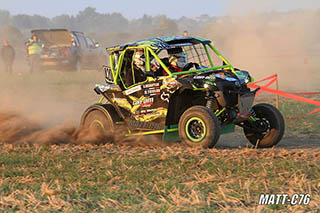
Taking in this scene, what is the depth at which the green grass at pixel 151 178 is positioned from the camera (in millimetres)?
5195

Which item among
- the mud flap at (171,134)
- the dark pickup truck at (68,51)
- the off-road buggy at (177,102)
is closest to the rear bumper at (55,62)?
the dark pickup truck at (68,51)

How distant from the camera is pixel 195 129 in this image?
8.34 m

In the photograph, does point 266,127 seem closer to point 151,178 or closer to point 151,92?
point 151,92

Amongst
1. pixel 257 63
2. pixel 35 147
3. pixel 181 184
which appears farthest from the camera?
pixel 257 63

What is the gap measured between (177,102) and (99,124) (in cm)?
169

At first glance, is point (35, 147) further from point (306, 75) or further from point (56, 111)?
point (306, 75)

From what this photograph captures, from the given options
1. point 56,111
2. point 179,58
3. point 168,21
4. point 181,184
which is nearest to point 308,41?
point 168,21

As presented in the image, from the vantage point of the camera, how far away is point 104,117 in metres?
9.60

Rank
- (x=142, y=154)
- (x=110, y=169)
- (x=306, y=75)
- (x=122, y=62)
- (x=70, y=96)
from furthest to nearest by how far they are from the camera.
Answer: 1. (x=306, y=75)
2. (x=70, y=96)
3. (x=122, y=62)
4. (x=142, y=154)
5. (x=110, y=169)

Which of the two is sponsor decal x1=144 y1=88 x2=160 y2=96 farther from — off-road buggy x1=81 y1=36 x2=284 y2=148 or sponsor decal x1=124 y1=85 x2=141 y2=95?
sponsor decal x1=124 y1=85 x2=141 y2=95

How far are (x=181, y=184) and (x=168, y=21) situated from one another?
68443 mm

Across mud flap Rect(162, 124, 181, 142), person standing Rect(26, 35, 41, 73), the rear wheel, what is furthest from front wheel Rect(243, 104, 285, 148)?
person standing Rect(26, 35, 41, 73)

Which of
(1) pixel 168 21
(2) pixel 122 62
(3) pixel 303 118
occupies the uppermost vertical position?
(1) pixel 168 21

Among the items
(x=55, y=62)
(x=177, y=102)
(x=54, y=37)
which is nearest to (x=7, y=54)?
(x=54, y=37)
